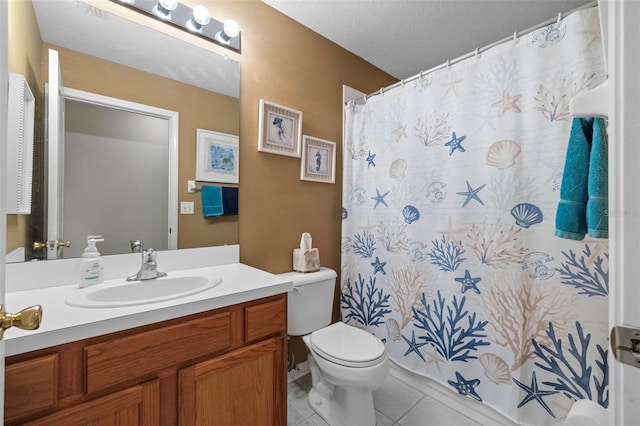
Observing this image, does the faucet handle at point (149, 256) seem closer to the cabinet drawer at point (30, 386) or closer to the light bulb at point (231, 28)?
the cabinet drawer at point (30, 386)

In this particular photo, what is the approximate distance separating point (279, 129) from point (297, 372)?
5.24 ft

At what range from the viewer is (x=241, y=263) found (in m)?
1.63

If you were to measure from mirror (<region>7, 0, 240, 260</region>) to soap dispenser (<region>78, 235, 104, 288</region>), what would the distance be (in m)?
0.07

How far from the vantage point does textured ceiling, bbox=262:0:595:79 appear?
166 centimetres

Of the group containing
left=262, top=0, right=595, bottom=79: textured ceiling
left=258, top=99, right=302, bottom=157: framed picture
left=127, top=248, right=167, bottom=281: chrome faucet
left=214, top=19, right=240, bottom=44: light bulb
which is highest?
left=262, top=0, right=595, bottom=79: textured ceiling

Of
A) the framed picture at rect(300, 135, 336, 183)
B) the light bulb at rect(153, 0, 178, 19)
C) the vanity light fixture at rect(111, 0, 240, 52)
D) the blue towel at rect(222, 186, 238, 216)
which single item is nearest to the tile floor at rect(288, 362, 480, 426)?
the blue towel at rect(222, 186, 238, 216)

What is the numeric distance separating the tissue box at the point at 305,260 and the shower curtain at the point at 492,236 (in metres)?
0.39

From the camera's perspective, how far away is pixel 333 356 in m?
1.36

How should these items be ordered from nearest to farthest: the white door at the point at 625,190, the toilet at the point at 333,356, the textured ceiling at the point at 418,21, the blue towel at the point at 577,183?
the white door at the point at 625,190 → the blue towel at the point at 577,183 → the toilet at the point at 333,356 → the textured ceiling at the point at 418,21

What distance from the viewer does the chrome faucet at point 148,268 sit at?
4.01 feet

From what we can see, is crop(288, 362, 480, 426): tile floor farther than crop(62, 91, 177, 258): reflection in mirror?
Yes

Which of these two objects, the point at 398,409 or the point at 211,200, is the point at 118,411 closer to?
the point at 211,200

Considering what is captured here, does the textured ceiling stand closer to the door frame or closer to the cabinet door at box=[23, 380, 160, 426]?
the door frame

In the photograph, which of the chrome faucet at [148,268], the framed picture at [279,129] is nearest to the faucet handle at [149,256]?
the chrome faucet at [148,268]
